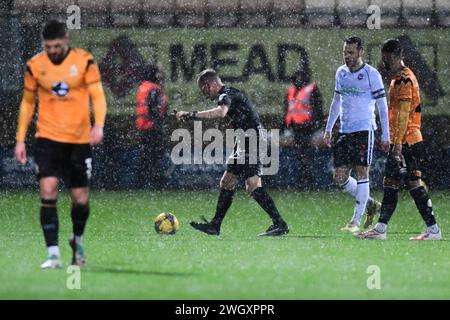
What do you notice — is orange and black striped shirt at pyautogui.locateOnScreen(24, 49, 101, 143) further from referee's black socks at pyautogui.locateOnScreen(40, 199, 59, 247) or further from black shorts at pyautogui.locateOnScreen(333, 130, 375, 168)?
black shorts at pyautogui.locateOnScreen(333, 130, 375, 168)

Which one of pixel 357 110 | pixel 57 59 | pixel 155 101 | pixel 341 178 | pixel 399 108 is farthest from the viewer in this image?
pixel 155 101

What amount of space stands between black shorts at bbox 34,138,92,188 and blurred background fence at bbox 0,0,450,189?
42.3 feet

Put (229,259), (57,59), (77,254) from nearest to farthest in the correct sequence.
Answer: (57,59) < (77,254) < (229,259)

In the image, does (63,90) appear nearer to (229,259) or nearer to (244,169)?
(229,259)

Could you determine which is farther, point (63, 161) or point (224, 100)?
point (224, 100)

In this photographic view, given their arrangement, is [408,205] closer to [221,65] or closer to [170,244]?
[221,65]

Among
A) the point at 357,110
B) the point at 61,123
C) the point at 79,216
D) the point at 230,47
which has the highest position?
the point at 230,47

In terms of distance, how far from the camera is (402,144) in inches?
551

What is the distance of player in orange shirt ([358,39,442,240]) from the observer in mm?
13672

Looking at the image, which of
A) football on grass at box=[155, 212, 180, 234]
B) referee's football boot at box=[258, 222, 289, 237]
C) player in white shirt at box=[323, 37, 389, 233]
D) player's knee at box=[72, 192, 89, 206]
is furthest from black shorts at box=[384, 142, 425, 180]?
player's knee at box=[72, 192, 89, 206]

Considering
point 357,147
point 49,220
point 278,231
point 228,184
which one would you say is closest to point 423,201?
point 357,147

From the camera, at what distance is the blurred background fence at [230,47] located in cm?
2420

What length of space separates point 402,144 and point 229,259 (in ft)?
9.72
